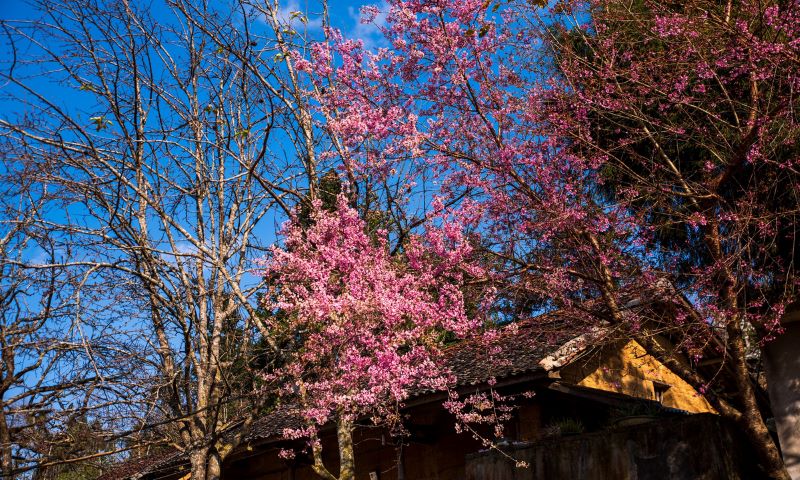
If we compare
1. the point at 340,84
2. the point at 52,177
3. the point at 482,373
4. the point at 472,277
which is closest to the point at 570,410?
the point at 482,373

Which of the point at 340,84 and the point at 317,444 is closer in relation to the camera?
the point at 317,444

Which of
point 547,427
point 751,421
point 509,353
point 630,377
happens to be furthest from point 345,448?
point 630,377

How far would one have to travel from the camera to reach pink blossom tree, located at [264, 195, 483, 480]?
8656mm

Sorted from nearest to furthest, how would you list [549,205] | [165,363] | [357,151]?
[549,205] < [357,151] < [165,363]

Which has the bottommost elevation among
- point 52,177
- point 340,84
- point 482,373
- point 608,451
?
point 608,451

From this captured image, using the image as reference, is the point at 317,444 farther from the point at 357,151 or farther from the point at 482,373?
the point at 357,151

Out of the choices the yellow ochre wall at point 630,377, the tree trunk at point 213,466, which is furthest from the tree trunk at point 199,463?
the yellow ochre wall at point 630,377

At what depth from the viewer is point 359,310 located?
336 inches

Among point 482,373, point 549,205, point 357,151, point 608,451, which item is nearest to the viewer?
point 608,451

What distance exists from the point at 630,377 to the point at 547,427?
385 centimetres

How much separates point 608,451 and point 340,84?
18.9ft

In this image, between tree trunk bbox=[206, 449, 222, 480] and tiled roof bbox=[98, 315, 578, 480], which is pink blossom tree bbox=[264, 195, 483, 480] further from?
tree trunk bbox=[206, 449, 222, 480]

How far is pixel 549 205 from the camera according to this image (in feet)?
28.3

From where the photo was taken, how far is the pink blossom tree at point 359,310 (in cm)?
866
